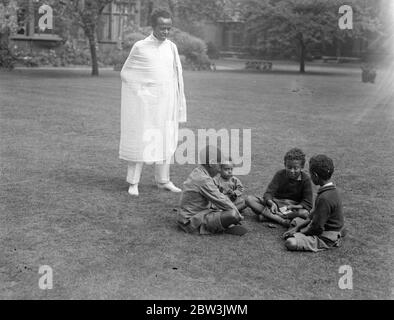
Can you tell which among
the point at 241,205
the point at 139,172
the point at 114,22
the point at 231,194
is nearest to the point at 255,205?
→ the point at 241,205

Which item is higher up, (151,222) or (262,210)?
(262,210)

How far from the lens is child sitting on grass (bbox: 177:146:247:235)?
538 cm

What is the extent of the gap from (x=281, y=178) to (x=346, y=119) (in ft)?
28.2

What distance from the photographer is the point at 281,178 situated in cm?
594

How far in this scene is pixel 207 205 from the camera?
560 cm

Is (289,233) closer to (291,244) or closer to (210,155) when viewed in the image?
(291,244)

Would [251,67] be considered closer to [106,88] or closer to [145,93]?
[106,88]

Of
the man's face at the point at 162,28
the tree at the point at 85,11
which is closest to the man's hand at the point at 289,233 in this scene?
the man's face at the point at 162,28

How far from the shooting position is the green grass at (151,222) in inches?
167

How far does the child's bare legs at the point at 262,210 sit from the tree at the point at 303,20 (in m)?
26.1

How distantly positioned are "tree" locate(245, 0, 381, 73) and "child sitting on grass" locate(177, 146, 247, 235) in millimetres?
26559

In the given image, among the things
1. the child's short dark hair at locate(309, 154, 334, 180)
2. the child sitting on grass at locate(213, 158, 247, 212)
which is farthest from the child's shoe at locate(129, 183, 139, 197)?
the child's short dark hair at locate(309, 154, 334, 180)

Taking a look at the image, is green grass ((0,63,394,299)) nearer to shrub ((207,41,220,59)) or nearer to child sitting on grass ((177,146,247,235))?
child sitting on grass ((177,146,247,235))

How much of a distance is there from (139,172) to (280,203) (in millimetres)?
1857
